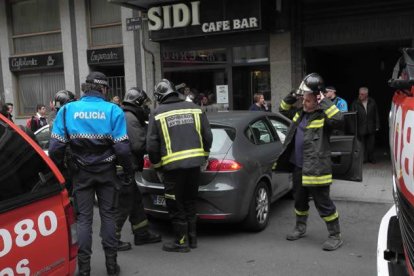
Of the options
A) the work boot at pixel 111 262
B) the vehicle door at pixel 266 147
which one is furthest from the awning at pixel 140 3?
the work boot at pixel 111 262

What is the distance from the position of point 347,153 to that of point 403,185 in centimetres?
282

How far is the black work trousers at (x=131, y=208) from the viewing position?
5051 millimetres

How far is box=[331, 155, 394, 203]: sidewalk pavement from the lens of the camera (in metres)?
7.21

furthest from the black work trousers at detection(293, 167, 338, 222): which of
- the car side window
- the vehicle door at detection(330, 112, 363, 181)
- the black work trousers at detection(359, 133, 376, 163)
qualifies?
the black work trousers at detection(359, 133, 376, 163)

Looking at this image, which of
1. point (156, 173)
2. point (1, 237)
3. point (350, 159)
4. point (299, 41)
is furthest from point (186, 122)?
point (299, 41)

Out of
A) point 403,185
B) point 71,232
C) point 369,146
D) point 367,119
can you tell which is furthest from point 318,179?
point 369,146

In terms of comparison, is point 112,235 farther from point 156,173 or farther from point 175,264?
point 156,173

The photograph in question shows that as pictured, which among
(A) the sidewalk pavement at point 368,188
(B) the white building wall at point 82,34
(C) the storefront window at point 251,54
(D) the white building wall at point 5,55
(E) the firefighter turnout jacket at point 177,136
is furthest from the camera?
(D) the white building wall at point 5,55

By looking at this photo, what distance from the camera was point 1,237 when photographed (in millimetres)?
2342

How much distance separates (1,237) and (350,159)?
12.2 feet

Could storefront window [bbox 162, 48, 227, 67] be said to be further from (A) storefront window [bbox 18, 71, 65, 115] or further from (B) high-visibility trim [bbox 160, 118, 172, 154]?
(B) high-visibility trim [bbox 160, 118, 172, 154]

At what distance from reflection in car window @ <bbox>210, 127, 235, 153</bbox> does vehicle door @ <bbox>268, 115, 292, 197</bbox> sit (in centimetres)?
75

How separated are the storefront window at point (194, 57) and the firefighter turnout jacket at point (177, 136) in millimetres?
7443

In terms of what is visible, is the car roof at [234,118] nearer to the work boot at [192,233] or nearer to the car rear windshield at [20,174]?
the work boot at [192,233]
